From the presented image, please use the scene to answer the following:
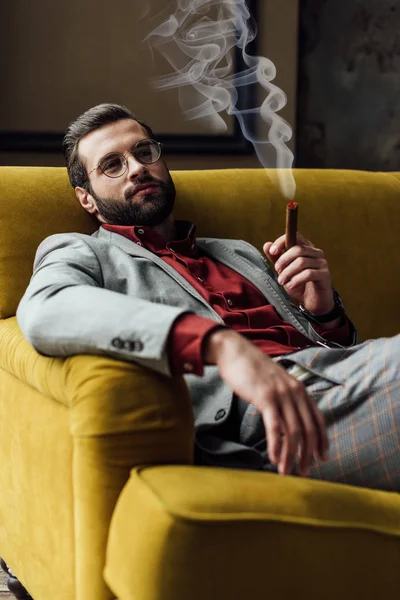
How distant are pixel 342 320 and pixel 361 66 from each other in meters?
1.89

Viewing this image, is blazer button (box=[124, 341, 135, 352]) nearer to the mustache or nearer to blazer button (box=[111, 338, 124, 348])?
blazer button (box=[111, 338, 124, 348])

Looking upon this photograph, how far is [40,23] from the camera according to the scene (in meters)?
3.09

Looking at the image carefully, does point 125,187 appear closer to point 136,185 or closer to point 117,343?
point 136,185

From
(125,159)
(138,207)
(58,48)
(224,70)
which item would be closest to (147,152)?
→ (125,159)

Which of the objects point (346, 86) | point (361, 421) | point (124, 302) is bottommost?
point (346, 86)

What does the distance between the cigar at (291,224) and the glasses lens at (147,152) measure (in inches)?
22.4

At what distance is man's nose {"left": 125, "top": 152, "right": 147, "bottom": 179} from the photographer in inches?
80.5

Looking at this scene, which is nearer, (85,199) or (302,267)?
(302,267)

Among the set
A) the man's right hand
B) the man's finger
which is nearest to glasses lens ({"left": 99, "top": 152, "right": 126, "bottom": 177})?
the man's right hand

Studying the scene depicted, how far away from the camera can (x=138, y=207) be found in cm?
203

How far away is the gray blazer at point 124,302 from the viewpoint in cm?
131

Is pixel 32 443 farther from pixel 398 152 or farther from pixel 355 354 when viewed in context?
pixel 398 152

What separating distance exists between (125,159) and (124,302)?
0.79m

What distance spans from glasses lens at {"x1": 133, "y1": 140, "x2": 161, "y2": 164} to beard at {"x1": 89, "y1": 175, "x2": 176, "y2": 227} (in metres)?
0.07
